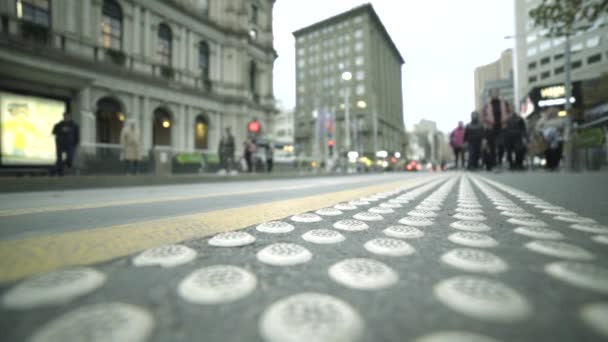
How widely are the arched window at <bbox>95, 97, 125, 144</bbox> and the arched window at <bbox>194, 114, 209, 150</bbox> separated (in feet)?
15.8

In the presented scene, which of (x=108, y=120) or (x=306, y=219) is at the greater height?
(x=108, y=120)

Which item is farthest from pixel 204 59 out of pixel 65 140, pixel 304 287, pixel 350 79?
pixel 350 79

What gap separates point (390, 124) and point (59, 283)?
193 feet

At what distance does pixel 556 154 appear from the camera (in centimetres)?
1023

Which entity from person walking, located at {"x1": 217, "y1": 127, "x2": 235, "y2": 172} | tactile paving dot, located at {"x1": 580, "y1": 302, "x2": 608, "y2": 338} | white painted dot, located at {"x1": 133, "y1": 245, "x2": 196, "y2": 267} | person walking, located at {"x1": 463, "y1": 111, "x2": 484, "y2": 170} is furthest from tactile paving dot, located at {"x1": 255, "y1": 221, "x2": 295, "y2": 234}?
person walking, located at {"x1": 217, "y1": 127, "x2": 235, "y2": 172}

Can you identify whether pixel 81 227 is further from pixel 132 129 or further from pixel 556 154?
pixel 556 154

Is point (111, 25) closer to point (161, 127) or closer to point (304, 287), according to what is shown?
point (161, 127)

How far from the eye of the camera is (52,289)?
438mm

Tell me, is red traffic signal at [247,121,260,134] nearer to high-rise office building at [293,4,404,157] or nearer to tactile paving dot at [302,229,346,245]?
tactile paving dot at [302,229,346,245]

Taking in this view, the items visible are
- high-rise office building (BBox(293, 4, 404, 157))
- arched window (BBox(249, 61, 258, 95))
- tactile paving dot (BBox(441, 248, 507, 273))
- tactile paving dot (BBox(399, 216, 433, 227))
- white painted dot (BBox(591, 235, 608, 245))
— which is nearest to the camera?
tactile paving dot (BBox(441, 248, 507, 273))

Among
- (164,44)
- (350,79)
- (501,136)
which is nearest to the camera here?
(501,136)

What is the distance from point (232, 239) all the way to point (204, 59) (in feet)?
72.8

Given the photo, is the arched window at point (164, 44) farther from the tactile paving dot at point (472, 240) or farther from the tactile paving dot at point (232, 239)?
the tactile paving dot at point (472, 240)

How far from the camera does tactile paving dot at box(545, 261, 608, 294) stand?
0.47m
